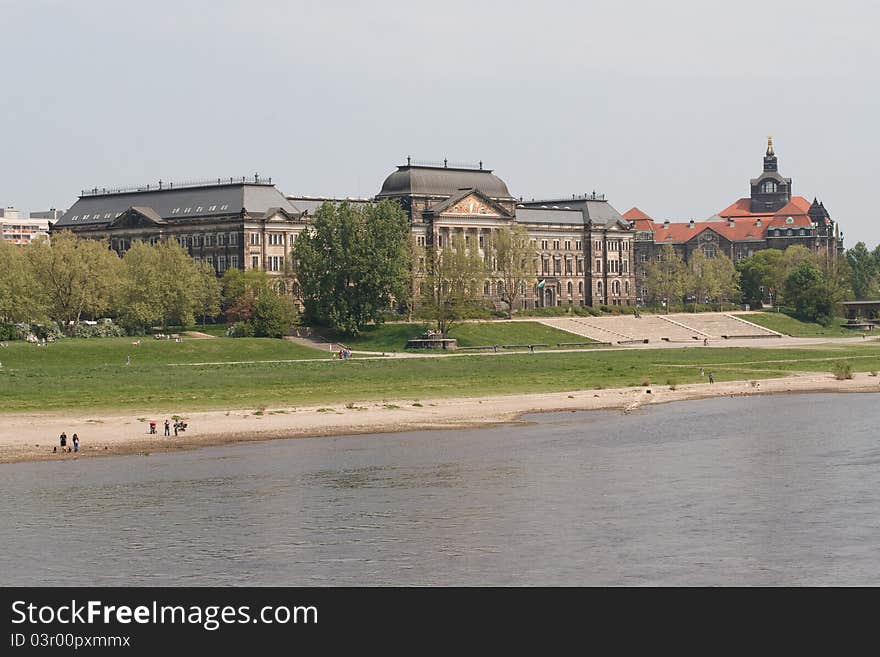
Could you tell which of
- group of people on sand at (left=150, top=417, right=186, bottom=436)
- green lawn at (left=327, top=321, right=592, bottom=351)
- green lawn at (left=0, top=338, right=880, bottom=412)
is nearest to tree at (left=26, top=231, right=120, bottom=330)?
green lawn at (left=0, top=338, right=880, bottom=412)

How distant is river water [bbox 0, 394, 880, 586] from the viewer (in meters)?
52.9

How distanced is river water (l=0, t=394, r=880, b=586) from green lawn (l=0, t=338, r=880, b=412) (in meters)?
22.0

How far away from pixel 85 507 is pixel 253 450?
19.8 metres

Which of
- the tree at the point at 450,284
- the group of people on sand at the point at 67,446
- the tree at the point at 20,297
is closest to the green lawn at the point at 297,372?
the tree at the point at 20,297

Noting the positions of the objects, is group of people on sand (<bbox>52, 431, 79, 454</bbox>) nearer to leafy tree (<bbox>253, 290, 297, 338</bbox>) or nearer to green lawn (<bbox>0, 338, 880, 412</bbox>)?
green lawn (<bbox>0, 338, 880, 412</bbox>)

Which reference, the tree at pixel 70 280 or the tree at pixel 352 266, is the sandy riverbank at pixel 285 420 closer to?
the tree at pixel 352 266

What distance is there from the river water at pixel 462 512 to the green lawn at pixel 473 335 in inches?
3090

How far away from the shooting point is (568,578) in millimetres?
51781

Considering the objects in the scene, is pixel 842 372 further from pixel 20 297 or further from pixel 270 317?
pixel 20 297

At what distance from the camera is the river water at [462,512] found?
5294cm

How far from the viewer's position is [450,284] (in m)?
179
